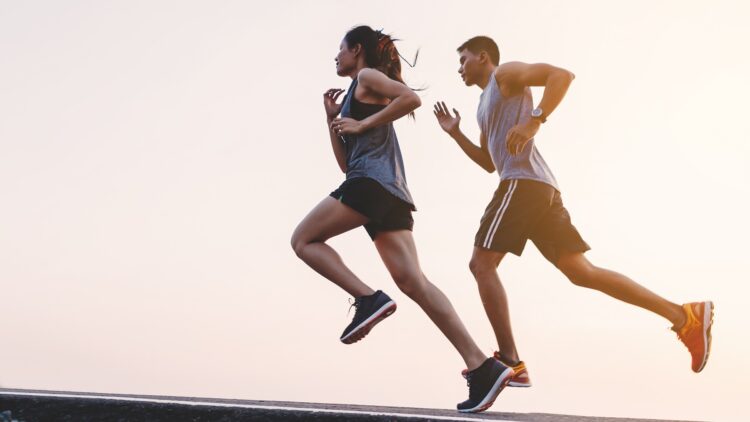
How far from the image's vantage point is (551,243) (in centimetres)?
520

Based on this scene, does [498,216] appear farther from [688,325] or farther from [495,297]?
[688,325]

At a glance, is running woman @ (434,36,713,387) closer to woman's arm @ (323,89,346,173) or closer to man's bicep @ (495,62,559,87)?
man's bicep @ (495,62,559,87)

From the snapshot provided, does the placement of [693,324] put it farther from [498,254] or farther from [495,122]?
[495,122]

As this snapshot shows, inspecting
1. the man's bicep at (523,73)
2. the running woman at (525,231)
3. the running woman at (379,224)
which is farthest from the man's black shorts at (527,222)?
the running woman at (379,224)

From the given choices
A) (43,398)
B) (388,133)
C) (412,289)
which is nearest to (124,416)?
(43,398)

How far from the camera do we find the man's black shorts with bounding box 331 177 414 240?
4430mm

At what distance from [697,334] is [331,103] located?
2.82 meters

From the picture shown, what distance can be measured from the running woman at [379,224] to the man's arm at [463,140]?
1096 millimetres

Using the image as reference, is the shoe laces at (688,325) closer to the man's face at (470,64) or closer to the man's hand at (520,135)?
the man's hand at (520,135)

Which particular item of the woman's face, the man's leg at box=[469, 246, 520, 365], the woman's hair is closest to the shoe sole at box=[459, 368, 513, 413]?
the man's leg at box=[469, 246, 520, 365]

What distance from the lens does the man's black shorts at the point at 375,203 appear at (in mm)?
4430

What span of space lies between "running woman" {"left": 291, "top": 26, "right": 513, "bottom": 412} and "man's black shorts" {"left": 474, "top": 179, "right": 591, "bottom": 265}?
0.75 m

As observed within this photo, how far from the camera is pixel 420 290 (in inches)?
175

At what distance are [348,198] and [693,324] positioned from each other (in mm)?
2507
